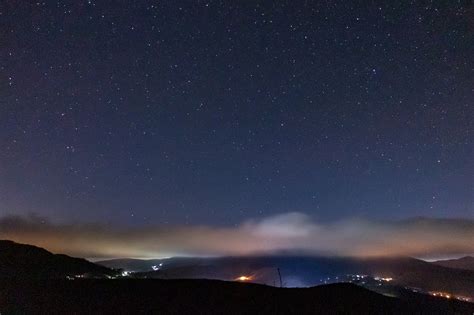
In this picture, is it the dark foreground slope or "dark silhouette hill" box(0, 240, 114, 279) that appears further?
"dark silhouette hill" box(0, 240, 114, 279)

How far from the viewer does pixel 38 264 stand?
9794cm

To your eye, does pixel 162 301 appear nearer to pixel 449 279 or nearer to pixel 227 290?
pixel 227 290

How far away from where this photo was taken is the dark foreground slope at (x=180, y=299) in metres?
40.3

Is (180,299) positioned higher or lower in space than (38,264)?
lower

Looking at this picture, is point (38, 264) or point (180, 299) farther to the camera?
point (38, 264)

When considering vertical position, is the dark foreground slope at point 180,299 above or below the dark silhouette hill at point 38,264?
below

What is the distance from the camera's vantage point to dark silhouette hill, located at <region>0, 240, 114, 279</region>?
3307 inches

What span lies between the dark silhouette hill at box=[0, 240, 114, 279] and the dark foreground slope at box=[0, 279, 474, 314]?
33.8 meters

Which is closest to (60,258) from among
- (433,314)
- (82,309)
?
(82,309)

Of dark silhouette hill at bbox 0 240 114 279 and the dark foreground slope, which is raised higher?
dark silhouette hill at bbox 0 240 114 279

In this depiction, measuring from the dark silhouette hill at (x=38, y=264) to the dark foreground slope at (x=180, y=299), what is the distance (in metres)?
33.8

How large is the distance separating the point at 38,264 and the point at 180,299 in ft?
211

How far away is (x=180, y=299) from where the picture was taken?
153 ft

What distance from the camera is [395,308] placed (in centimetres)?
5434
